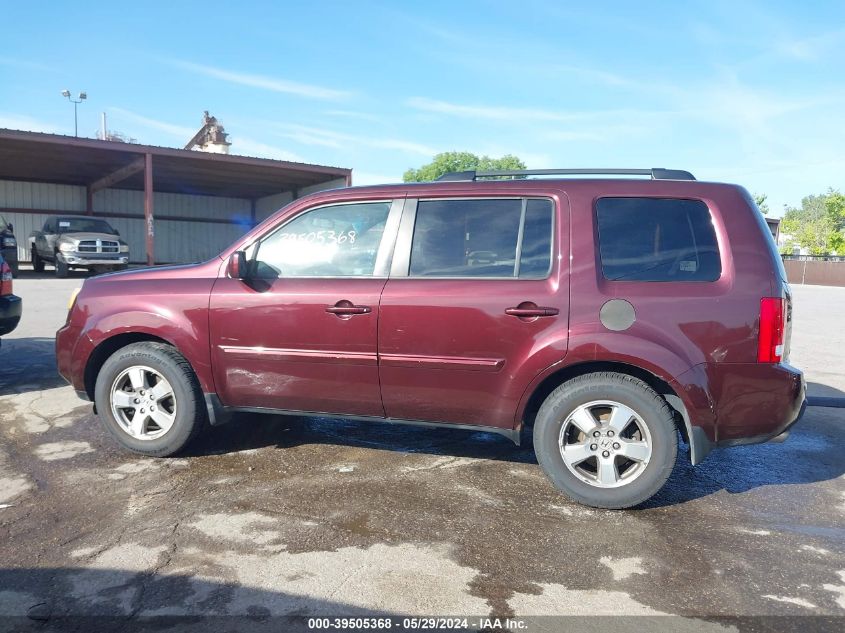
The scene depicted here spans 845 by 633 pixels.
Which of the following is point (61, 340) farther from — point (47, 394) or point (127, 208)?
point (127, 208)

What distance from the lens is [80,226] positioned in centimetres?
1970

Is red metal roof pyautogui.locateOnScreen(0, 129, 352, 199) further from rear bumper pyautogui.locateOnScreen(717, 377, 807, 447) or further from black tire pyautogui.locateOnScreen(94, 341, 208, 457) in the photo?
rear bumper pyautogui.locateOnScreen(717, 377, 807, 447)

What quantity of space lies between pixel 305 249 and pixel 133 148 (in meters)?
19.6

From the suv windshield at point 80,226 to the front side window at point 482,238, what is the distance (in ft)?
62.9

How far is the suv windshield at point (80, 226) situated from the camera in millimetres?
19484

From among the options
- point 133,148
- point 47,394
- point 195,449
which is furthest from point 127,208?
point 195,449

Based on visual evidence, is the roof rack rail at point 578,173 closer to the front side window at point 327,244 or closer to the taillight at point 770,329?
the front side window at point 327,244

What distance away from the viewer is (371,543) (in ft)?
9.68

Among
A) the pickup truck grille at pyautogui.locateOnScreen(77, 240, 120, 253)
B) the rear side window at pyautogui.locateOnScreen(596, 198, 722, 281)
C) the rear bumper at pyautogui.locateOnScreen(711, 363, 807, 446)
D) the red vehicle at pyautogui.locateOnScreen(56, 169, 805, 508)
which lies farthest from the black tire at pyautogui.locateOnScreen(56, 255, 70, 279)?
the rear bumper at pyautogui.locateOnScreen(711, 363, 807, 446)

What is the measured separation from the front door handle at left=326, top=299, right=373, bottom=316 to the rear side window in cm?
135

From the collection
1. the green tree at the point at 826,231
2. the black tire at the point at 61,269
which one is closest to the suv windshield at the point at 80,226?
the black tire at the point at 61,269

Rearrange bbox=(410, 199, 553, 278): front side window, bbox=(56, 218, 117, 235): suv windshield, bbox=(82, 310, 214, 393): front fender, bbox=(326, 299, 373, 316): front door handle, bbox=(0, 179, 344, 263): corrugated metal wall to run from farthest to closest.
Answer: bbox=(0, 179, 344, 263): corrugated metal wall, bbox=(56, 218, 117, 235): suv windshield, bbox=(82, 310, 214, 393): front fender, bbox=(326, 299, 373, 316): front door handle, bbox=(410, 199, 553, 278): front side window

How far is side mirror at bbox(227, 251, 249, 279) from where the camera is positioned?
379cm

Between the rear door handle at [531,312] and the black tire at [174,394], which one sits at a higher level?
the rear door handle at [531,312]
